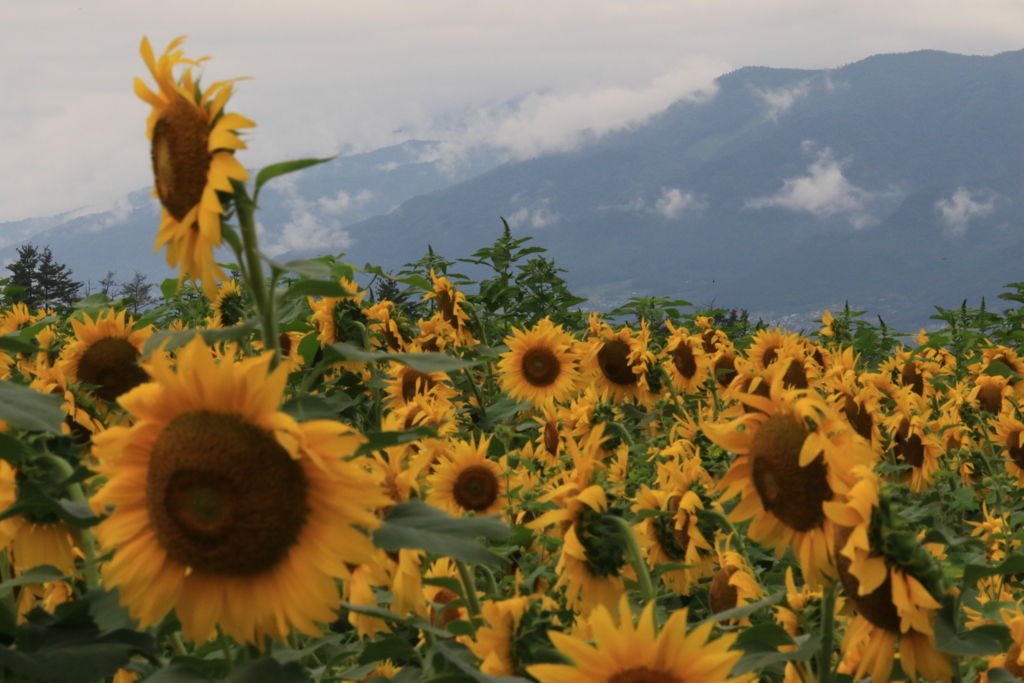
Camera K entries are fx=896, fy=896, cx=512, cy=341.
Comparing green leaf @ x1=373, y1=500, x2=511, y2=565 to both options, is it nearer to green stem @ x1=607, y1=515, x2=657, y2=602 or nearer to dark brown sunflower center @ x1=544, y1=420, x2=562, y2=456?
green stem @ x1=607, y1=515, x2=657, y2=602

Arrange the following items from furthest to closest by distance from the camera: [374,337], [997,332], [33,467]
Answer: [997,332] < [374,337] < [33,467]

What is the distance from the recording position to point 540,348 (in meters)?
5.73

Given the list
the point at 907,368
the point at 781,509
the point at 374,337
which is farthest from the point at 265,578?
the point at 907,368

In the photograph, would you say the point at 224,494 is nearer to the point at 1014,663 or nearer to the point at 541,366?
the point at 1014,663

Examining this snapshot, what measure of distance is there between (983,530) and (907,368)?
2.32m

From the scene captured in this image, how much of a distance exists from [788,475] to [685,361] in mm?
4424

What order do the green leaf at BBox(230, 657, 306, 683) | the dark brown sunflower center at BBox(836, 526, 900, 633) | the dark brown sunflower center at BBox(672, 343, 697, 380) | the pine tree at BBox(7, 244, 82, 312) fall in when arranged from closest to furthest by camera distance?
the green leaf at BBox(230, 657, 306, 683), the dark brown sunflower center at BBox(836, 526, 900, 633), the dark brown sunflower center at BBox(672, 343, 697, 380), the pine tree at BBox(7, 244, 82, 312)

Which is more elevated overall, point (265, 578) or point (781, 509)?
point (265, 578)

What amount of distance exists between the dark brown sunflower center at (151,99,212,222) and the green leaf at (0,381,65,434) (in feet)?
1.36

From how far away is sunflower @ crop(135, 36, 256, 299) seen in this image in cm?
144

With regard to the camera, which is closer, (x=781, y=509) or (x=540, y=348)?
(x=781, y=509)

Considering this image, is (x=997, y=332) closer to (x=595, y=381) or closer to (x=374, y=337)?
(x=595, y=381)

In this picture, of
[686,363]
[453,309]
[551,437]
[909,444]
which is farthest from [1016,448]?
[453,309]

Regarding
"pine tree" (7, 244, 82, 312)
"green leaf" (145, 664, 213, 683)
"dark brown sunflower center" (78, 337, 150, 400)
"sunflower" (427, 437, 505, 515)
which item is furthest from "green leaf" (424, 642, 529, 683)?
"pine tree" (7, 244, 82, 312)
